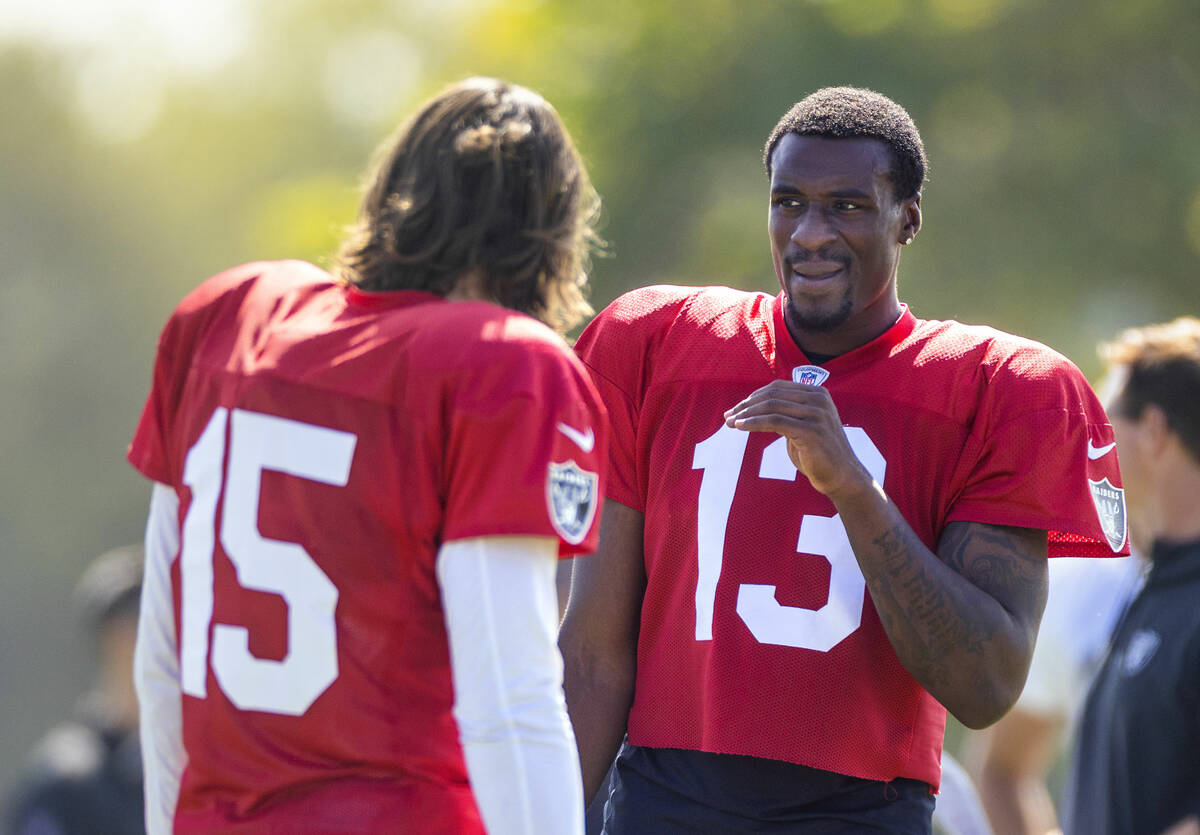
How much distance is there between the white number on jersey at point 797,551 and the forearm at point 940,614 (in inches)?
4.4

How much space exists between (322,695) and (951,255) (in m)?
7.96

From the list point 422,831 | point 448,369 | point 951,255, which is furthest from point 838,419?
point 951,255

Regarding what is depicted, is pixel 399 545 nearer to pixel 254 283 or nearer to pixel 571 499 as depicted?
pixel 571 499

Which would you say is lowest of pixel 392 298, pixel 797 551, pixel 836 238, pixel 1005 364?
pixel 797 551

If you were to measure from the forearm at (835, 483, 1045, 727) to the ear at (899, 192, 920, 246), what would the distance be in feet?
2.21

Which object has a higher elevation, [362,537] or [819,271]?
[819,271]

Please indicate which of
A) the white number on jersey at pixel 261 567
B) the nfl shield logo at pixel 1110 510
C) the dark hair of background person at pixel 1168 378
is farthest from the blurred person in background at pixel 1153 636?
the white number on jersey at pixel 261 567

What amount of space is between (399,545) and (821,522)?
0.99 meters

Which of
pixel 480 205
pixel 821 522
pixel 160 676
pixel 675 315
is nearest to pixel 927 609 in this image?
pixel 821 522

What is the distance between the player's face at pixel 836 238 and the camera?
2.91 meters

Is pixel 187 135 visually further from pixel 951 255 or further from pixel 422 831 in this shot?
pixel 422 831

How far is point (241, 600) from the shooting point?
2072 millimetres

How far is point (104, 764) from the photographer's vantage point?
5066 mm

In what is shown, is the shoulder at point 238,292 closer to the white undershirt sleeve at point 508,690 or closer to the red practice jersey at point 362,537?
the red practice jersey at point 362,537
